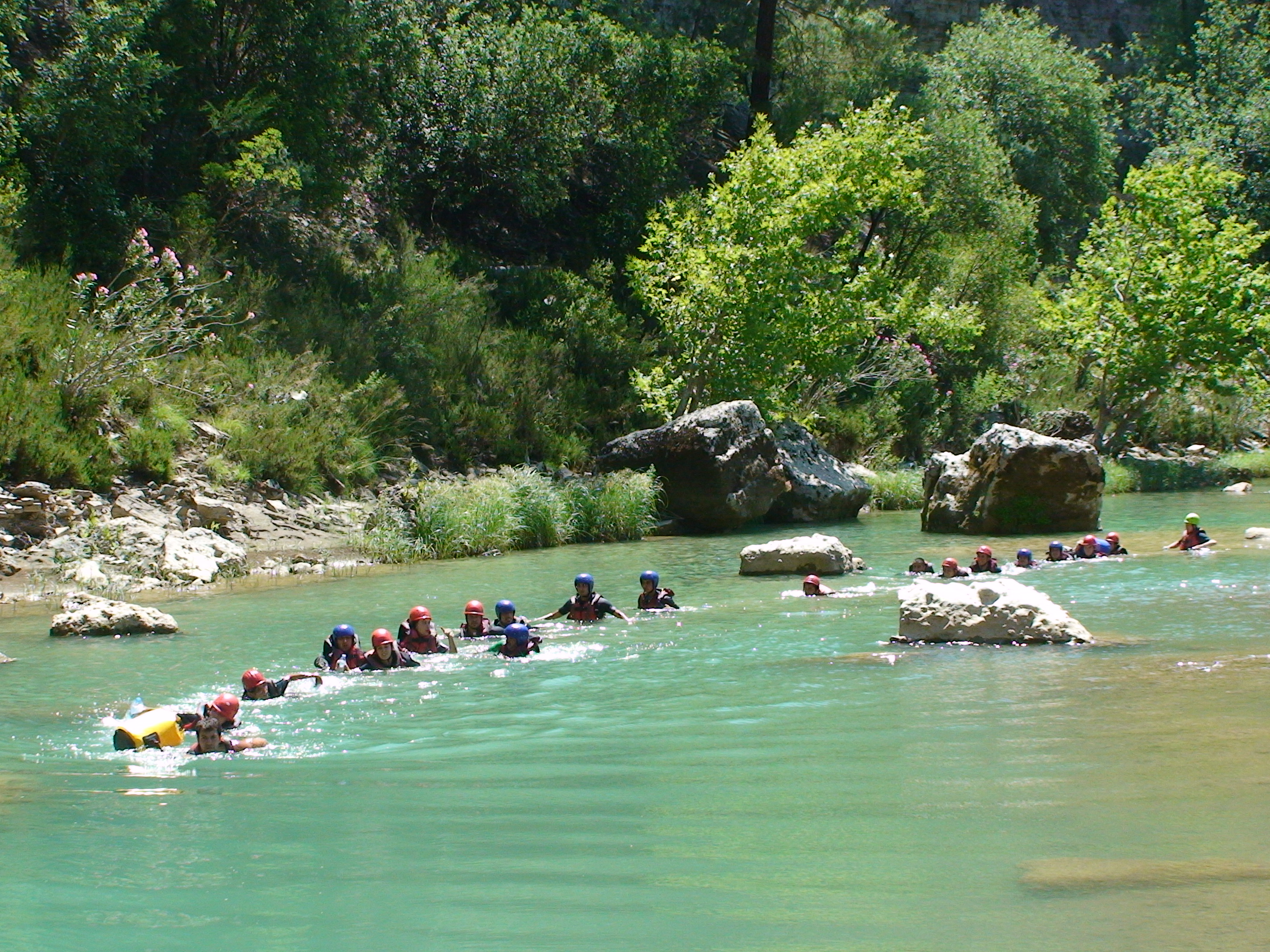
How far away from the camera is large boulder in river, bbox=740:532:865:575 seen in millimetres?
16391

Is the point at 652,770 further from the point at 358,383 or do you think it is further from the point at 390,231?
the point at 390,231

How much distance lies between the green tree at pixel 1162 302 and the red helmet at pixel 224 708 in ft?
90.3

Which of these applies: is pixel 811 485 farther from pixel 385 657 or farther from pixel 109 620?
pixel 109 620

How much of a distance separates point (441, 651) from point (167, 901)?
21.8 ft

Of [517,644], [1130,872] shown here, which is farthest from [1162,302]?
[1130,872]

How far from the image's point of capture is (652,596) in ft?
45.1

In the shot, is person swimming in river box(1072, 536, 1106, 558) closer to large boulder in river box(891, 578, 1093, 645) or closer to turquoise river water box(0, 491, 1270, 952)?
turquoise river water box(0, 491, 1270, 952)

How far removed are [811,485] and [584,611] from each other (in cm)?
1196

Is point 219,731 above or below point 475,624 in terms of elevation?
below

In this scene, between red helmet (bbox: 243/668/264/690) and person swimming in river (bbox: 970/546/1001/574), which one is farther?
person swimming in river (bbox: 970/546/1001/574)

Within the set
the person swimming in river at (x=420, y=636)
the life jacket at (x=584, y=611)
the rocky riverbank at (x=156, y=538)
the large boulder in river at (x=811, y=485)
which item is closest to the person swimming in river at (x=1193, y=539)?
the large boulder in river at (x=811, y=485)

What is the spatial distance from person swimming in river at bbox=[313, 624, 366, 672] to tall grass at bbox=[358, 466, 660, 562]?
7.61m

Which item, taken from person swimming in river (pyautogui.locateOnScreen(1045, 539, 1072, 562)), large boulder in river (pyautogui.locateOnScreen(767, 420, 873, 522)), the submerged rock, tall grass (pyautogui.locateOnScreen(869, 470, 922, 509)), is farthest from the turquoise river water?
tall grass (pyautogui.locateOnScreen(869, 470, 922, 509))

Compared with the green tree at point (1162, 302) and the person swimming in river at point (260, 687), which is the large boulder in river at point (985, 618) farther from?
the green tree at point (1162, 302)
